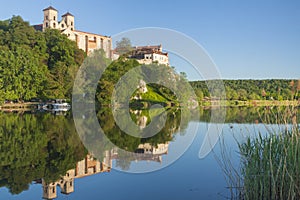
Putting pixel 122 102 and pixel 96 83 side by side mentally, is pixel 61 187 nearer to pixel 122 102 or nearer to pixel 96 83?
pixel 96 83

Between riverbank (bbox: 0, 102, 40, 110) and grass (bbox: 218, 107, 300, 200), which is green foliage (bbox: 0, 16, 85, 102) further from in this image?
grass (bbox: 218, 107, 300, 200)

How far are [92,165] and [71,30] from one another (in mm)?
51152

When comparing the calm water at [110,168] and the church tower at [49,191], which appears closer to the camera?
the church tower at [49,191]

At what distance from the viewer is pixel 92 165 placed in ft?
25.3

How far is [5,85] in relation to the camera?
100 feet

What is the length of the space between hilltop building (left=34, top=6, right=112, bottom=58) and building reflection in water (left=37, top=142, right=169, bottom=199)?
145 feet

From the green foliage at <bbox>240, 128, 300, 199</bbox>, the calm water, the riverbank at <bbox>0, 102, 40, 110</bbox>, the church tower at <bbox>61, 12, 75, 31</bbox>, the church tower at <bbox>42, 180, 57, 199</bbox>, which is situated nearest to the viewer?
the green foliage at <bbox>240, 128, 300, 199</bbox>

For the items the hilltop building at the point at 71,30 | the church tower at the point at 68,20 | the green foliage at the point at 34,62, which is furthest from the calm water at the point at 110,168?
the church tower at the point at 68,20

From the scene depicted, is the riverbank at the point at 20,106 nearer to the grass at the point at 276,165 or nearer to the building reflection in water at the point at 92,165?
the building reflection in water at the point at 92,165

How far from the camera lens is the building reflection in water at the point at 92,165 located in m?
5.91

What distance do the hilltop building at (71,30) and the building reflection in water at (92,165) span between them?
44336 mm

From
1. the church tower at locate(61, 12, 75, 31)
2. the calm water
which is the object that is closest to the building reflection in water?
the calm water

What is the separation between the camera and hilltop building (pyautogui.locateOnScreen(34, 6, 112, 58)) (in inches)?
2114

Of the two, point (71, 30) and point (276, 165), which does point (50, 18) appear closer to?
point (71, 30)
